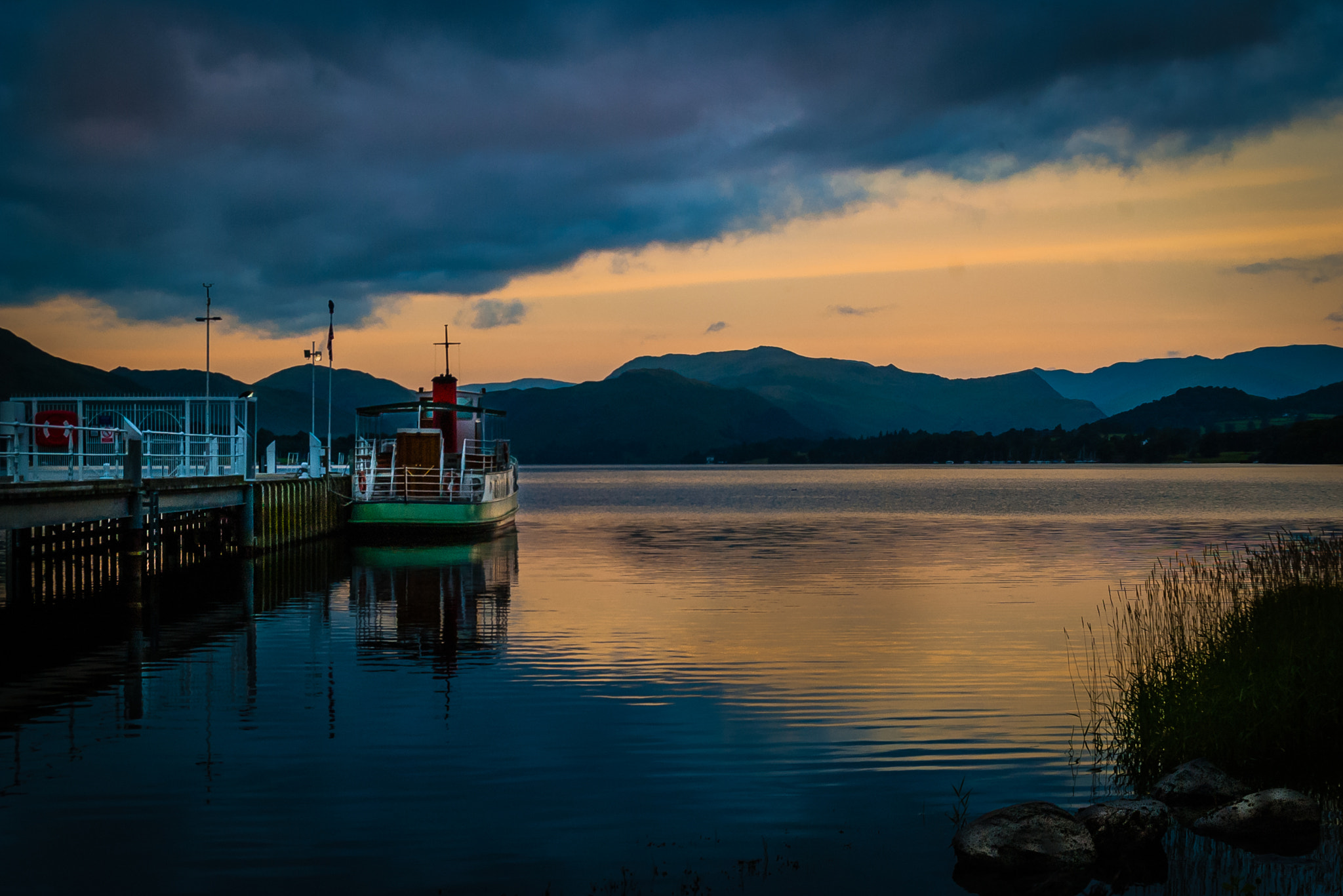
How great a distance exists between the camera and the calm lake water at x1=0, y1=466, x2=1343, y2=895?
406 inches

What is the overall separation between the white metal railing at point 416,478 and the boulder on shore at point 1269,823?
39.9m

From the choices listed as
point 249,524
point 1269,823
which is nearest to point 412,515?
point 249,524

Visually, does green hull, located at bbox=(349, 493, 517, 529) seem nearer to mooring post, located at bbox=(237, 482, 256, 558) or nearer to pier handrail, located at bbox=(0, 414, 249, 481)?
Answer: pier handrail, located at bbox=(0, 414, 249, 481)

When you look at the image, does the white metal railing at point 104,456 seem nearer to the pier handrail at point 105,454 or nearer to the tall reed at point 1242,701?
the pier handrail at point 105,454

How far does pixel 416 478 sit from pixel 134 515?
2135 cm

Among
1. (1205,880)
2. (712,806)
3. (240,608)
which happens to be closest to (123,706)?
(712,806)

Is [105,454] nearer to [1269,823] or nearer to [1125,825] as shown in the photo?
[1125,825]

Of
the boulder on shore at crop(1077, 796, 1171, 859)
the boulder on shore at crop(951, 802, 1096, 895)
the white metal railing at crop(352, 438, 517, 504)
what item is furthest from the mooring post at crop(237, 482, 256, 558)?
the boulder on shore at crop(1077, 796, 1171, 859)

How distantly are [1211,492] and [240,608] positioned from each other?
105779 mm

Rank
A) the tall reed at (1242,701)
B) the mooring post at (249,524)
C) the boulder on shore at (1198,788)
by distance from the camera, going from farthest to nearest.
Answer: the mooring post at (249,524) → the tall reed at (1242,701) → the boulder on shore at (1198,788)

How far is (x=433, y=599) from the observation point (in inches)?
1234

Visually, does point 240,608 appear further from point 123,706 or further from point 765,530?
point 765,530

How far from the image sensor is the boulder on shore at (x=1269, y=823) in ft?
34.6

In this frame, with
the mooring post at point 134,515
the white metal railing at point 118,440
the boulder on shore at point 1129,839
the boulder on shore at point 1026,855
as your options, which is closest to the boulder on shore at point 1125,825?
the boulder on shore at point 1129,839
